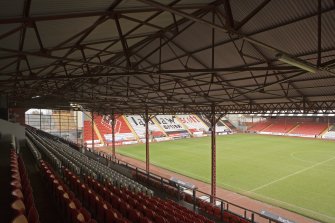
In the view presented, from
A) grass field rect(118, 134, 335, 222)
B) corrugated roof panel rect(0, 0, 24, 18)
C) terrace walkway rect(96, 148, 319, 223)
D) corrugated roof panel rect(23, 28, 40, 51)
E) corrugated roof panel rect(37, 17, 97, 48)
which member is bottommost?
terrace walkway rect(96, 148, 319, 223)

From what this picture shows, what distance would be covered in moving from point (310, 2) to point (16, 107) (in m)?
39.7

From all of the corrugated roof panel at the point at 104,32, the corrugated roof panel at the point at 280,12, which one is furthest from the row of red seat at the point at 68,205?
the corrugated roof panel at the point at 280,12

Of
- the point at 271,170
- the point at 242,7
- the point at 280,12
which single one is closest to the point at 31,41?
the point at 242,7

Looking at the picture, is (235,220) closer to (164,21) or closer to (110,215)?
(110,215)

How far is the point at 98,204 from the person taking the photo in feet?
22.1

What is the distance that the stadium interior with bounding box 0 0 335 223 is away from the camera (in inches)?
250

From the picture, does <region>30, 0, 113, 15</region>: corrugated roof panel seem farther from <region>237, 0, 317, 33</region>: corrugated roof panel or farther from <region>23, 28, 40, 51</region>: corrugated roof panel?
<region>237, 0, 317, 33</region>: corrugated roof panel

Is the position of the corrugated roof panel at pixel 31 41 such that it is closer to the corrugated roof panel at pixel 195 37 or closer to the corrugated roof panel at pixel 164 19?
the corrugated roof panel at pixel 164 19

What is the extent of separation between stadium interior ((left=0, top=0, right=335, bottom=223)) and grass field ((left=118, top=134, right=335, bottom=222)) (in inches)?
6.8

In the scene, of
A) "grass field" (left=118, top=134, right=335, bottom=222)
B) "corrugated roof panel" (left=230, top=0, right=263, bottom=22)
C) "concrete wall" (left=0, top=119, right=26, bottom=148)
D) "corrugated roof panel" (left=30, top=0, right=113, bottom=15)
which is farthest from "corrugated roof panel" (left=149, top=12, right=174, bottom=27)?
"concrete wall" (left=0, top=119, right=26, bottom=148)

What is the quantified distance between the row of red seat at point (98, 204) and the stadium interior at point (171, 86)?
0.13 feet

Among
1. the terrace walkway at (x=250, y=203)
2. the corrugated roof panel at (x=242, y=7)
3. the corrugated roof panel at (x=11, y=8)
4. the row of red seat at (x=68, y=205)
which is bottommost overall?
the terrace walkway at (x=250, y=203)

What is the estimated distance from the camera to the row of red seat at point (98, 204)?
20.0 feet

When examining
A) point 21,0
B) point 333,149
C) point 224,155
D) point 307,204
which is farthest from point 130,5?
point 333,149
